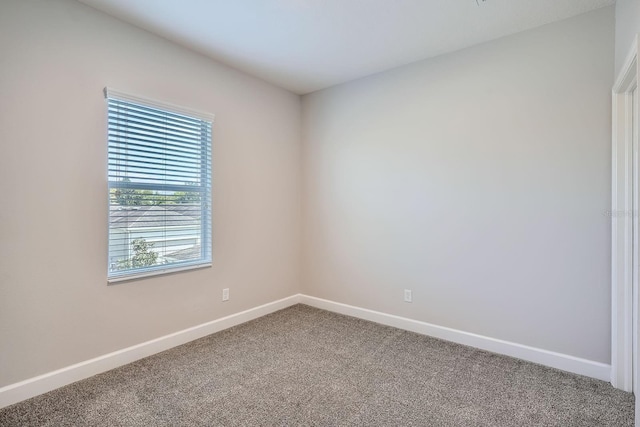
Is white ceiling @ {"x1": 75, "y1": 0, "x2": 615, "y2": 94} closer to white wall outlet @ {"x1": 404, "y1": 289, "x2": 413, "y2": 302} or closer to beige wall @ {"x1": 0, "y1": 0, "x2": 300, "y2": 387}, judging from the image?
beige wall @ {"x1": 0, "y1": 0, "x2": 300, "y2": 387}

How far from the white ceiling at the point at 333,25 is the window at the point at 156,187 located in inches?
24.5

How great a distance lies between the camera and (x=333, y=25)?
2.46 metres

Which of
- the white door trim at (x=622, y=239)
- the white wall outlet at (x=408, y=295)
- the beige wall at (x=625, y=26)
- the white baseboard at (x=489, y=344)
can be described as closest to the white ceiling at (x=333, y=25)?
the beige wall at (x=625, y=26)

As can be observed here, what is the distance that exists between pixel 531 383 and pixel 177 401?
2354 millimetres

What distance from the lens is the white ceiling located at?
2.21m

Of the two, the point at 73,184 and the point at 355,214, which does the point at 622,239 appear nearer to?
the point at 355,214

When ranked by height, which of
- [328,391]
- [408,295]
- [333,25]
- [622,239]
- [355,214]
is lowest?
[328,391]

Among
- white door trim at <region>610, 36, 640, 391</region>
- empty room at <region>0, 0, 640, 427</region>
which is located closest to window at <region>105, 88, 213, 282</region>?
empty room at <region>0, 0, 640, 427</region>

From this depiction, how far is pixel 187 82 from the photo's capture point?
9.28ft

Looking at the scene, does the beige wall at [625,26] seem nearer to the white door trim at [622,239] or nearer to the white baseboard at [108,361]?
the white door trim at [622,239]

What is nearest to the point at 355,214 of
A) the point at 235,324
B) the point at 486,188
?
the point at 486,188

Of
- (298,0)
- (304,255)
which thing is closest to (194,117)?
(298,0)

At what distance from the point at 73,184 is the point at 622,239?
12.2 ft

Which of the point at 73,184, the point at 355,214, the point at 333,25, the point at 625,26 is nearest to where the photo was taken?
the point at 625,26
